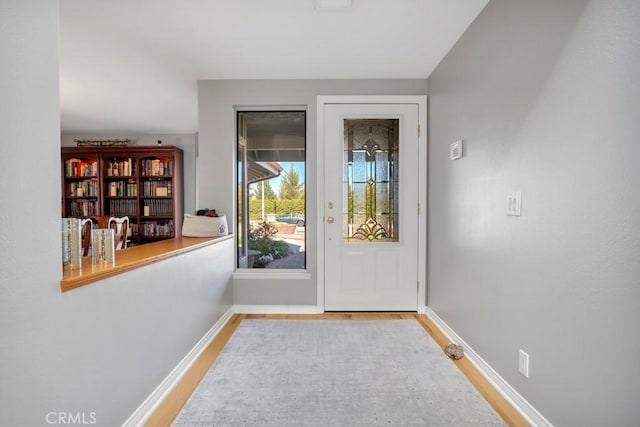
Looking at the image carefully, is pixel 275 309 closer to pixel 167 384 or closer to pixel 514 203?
pixel 167 384

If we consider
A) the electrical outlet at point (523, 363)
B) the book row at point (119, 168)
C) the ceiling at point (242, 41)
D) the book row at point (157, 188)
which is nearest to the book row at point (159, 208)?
the book row at point (157, 188)

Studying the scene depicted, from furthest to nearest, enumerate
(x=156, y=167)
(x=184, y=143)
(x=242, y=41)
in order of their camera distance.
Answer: (x=184, y=143) < (x=156, y=167) < (x=242, y=41)

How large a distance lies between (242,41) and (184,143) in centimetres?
384

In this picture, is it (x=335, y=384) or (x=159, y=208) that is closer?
(x=335, y=384)

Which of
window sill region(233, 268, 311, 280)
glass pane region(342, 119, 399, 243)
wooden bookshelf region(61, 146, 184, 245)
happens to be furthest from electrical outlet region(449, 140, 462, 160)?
wooden bookshelf region(61, 146, 184, 245)

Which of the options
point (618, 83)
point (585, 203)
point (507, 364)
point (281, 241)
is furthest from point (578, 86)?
point (281, 241)

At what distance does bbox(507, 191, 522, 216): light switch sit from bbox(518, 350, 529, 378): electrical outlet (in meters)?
0.72

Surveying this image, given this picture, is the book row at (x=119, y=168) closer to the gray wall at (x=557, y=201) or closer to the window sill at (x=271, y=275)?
the window sill at (x=271, y=275)

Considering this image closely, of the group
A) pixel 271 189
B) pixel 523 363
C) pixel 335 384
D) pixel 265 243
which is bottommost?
pixel 335 384

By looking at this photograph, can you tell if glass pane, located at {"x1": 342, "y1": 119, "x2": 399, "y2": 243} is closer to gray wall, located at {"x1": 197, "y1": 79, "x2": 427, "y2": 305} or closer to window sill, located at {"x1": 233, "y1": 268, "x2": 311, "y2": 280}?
gray wall, located at {"x1": 197, "y1": 79, "x2": 427, "y2": 305}

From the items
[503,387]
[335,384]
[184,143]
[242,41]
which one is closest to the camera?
[503,387]

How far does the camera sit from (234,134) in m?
3.24

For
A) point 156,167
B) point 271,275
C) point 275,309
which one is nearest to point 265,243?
point 271,275

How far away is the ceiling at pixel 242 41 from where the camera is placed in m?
2.08
